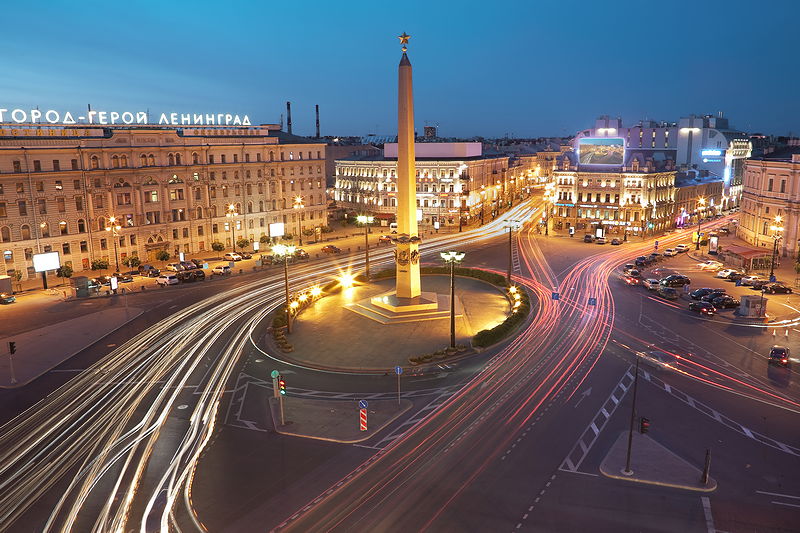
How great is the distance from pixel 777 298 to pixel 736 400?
3335 centimetres

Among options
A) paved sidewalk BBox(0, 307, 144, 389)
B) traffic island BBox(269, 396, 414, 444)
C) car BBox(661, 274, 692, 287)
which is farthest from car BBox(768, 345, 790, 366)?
paved sidewalk BBox(0, 307, 144, 389)

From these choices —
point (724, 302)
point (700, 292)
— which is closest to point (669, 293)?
point (700, 292)

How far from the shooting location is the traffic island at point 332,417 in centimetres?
3145

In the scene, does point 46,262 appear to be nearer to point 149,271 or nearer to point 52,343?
point 149,271

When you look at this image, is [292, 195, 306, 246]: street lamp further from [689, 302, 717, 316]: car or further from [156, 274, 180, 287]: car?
[689, 302, 717, 316]: car

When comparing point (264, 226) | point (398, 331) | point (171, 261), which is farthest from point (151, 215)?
point (398, 331)

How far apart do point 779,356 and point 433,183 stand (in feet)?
289

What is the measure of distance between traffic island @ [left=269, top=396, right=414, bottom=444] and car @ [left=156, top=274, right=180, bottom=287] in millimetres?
40375

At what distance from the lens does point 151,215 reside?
84000mm

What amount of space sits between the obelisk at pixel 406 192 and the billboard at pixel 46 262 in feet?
141

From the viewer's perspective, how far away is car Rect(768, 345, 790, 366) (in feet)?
136

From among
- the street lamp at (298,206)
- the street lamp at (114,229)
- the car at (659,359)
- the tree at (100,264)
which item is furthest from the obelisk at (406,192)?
the street lamp at (298,206)

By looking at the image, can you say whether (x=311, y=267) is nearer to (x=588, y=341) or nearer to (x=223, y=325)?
(x=223, y=325)

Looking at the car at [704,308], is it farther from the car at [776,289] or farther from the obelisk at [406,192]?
the obelisk at [406,192]
